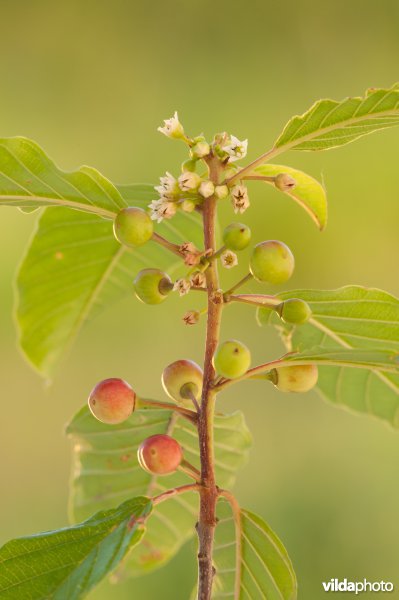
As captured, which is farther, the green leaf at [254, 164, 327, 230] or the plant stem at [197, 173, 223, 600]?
the green leaf at [254, 164, 327, 230]

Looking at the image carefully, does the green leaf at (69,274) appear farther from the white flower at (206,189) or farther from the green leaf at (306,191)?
the white flower at (206,189)

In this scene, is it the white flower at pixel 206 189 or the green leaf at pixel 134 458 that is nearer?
the white flower at pixel 206 189

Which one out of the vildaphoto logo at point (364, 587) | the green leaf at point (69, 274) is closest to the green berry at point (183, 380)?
the green leaf at point (69, 274)

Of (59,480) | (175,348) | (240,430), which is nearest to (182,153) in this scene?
(175,348)

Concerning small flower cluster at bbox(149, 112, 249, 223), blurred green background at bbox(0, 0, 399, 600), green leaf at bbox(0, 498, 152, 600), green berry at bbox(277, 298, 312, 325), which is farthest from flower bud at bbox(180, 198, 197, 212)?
blurred green background at bbox(0, 0, 399, 600)

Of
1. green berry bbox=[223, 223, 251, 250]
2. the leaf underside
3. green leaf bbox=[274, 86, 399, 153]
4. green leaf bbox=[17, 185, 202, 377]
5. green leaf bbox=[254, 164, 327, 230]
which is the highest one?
green leaf bbox=[17, 185, 202, 377]

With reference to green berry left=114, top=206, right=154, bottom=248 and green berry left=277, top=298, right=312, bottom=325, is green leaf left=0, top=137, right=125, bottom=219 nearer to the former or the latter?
green berry left=114, top=206, right=154, bottom=248
